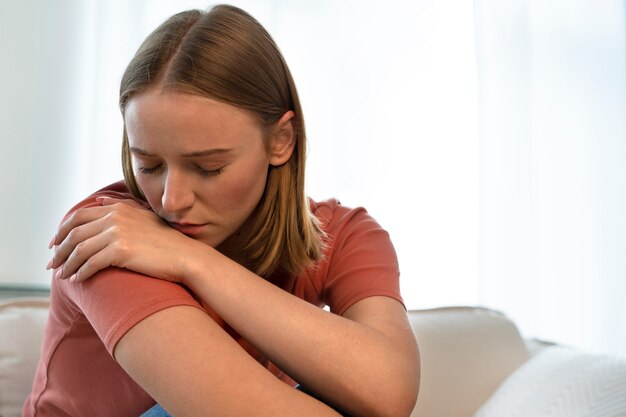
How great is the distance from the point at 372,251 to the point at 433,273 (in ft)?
4.83

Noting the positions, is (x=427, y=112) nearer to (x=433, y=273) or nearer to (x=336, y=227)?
(x=433, y=273)

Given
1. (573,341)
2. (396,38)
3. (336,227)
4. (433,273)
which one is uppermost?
(396,38)

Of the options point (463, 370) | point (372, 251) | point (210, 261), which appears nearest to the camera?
point (210, 261)

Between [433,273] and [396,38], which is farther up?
[396,38]

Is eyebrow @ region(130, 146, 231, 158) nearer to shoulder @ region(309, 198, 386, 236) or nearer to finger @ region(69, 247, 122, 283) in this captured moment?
finger @ region(69, 247, 122, 283)

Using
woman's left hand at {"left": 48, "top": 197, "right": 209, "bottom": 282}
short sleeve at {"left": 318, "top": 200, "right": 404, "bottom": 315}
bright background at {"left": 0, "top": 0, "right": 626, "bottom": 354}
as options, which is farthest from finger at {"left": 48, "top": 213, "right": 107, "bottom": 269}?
bright background at {"left": 0, "top": 0, "right": 626, "bottom": 354}

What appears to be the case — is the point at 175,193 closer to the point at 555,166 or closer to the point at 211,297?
the point at 211,297

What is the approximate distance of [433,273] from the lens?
109 inches

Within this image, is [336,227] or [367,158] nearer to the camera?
[336,227]

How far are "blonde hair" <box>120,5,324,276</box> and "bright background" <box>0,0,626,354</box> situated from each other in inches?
50.5

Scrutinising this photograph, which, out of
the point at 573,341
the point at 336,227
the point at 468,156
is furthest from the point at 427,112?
the point at 336,227

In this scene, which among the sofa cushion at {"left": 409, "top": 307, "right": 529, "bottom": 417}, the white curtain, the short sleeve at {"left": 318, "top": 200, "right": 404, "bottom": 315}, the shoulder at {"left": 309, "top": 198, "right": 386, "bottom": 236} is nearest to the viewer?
the short sleeve at {"left": 318, "top": 200, "right": 404, "bottom": 315}

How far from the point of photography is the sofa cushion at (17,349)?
1502 mm

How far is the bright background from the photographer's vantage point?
266 centimetres
